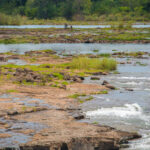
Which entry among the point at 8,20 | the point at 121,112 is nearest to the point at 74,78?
the point at 121,112

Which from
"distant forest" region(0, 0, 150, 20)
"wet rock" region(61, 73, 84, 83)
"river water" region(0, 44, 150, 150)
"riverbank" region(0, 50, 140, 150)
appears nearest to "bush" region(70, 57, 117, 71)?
"riverbank" region(0, 50, 140, 150)

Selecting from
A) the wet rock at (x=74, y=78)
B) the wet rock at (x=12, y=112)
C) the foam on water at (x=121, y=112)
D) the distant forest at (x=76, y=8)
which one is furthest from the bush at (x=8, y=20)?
the wet rock at (x=12, y=112)

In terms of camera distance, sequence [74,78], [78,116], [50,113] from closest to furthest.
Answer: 1. [78,116]
2. [50,113]
3. [74,78]

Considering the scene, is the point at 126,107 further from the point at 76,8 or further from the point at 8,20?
the point at 76,8

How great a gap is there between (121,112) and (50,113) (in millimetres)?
2614

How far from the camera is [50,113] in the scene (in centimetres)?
1459

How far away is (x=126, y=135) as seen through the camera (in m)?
12.1

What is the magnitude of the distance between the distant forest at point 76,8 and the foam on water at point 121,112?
87.3 meters

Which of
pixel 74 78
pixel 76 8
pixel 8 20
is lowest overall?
pixel 74 78

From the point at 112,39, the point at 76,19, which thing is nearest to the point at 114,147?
the point at 112,39

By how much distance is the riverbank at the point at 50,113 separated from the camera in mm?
11113

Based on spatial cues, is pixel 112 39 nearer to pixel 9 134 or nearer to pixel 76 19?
pixel 9 134

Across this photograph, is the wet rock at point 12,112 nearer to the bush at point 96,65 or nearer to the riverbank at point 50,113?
the riverbank at point 50,113

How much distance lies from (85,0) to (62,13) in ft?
32.0
